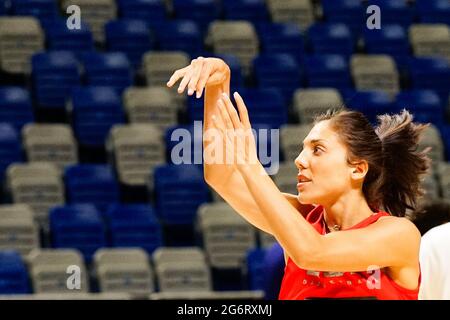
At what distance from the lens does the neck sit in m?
2.54

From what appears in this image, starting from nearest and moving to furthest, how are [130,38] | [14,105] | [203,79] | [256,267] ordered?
1. [203,79]
2. [256,267]
3. [14,105]
4. [130,38]

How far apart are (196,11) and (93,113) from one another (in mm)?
1596

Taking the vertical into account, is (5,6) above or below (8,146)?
above

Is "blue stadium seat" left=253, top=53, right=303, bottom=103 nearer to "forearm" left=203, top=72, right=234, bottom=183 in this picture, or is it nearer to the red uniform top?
"forearm" left=203, top=72, right=234, bottom=183

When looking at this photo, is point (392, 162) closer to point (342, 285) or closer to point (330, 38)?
point (342, 285)

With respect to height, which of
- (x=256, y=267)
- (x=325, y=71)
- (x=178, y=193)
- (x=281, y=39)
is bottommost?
(x=256, y=267)

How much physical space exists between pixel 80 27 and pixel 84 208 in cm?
195

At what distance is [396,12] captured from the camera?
873 cm

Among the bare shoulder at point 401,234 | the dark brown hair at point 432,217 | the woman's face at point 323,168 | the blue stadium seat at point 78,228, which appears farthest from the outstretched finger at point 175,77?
the blue stadium seat at point 78,228

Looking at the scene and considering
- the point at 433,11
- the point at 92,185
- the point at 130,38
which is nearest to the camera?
the point at 92,185

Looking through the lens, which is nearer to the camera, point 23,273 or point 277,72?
point 23,273

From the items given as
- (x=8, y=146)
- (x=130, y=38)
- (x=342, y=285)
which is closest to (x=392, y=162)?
(x=342, y=285)
